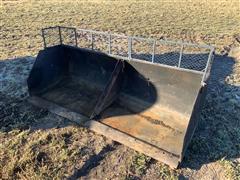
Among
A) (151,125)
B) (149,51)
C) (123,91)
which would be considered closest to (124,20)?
(149,51)

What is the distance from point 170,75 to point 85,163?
245cm

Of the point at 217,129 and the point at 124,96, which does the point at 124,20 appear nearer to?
the point at 124,96

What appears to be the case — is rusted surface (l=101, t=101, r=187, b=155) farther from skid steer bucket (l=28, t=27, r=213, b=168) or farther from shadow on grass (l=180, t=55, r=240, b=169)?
shadow on grass (l=180, t=55, r=240, b=169)

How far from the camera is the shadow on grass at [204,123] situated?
509 centimetres

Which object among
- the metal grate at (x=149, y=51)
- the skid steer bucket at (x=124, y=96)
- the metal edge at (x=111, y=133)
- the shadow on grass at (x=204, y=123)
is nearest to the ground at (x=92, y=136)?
the shadow on grass at (x=204, y=123)

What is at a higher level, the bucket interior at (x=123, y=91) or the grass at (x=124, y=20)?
the bucket interior at (x=123, y=91)

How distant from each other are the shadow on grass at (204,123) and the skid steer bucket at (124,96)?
293 millimetres

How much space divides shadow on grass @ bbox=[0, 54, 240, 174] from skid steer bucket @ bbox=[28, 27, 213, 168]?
29 cm

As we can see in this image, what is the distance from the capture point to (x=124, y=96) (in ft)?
21.2

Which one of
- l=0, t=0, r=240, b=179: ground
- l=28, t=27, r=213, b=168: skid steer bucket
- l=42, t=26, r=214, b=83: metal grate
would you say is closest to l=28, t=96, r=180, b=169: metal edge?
l=28, t=27, r=213, b=168: skid steer bucket

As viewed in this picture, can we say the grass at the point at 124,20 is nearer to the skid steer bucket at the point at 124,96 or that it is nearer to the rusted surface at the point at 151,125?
the skid steer bucket at the point at 124,96

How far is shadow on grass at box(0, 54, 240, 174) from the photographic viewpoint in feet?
16.7

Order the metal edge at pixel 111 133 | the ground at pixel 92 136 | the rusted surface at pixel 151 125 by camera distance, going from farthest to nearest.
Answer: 1. the rusted surface at pixel 151 125
2. the metal edge at pixel 111 133
3. the ground at pixel 92 136

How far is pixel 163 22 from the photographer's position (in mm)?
13422
